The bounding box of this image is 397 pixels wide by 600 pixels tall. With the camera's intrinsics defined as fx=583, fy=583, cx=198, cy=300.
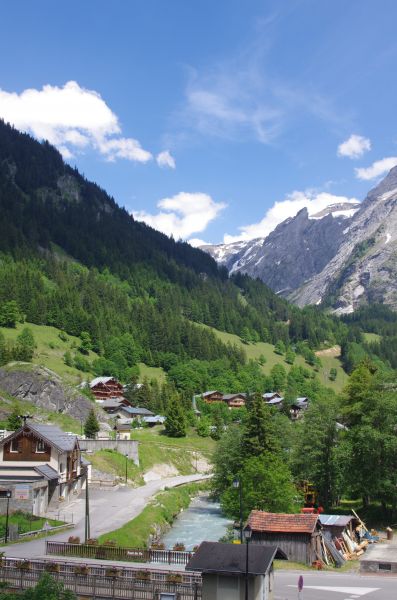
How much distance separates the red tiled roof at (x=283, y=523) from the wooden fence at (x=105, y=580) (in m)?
16.7

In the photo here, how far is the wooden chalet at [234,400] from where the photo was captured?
540 ft

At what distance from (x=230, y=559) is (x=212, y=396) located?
140693 mm

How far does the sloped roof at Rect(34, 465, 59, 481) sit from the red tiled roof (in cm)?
2156

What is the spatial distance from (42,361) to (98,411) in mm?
Answer: 28319

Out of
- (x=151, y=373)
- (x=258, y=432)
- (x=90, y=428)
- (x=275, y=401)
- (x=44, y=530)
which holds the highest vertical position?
(x=151, y=373)

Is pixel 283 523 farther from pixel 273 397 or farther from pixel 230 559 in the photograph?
pixel 273 397

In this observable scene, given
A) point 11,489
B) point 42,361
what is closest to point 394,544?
point 11,489

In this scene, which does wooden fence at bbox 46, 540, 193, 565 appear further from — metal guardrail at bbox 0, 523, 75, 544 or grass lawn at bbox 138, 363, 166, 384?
grass lawn at bbox 138, 363, 166, 384

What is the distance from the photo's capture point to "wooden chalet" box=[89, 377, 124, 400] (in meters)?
141

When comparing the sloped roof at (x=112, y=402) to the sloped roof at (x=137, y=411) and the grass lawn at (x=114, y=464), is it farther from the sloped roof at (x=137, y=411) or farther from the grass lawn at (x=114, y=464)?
the grass lawn at (x=114, y=464)

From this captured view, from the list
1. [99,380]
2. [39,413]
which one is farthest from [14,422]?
[99,380]

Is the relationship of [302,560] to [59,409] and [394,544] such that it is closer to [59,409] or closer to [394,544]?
[394,544]

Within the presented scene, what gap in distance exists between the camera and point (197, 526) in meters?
63.8

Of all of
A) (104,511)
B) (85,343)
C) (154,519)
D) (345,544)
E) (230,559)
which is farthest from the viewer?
(85,343)
